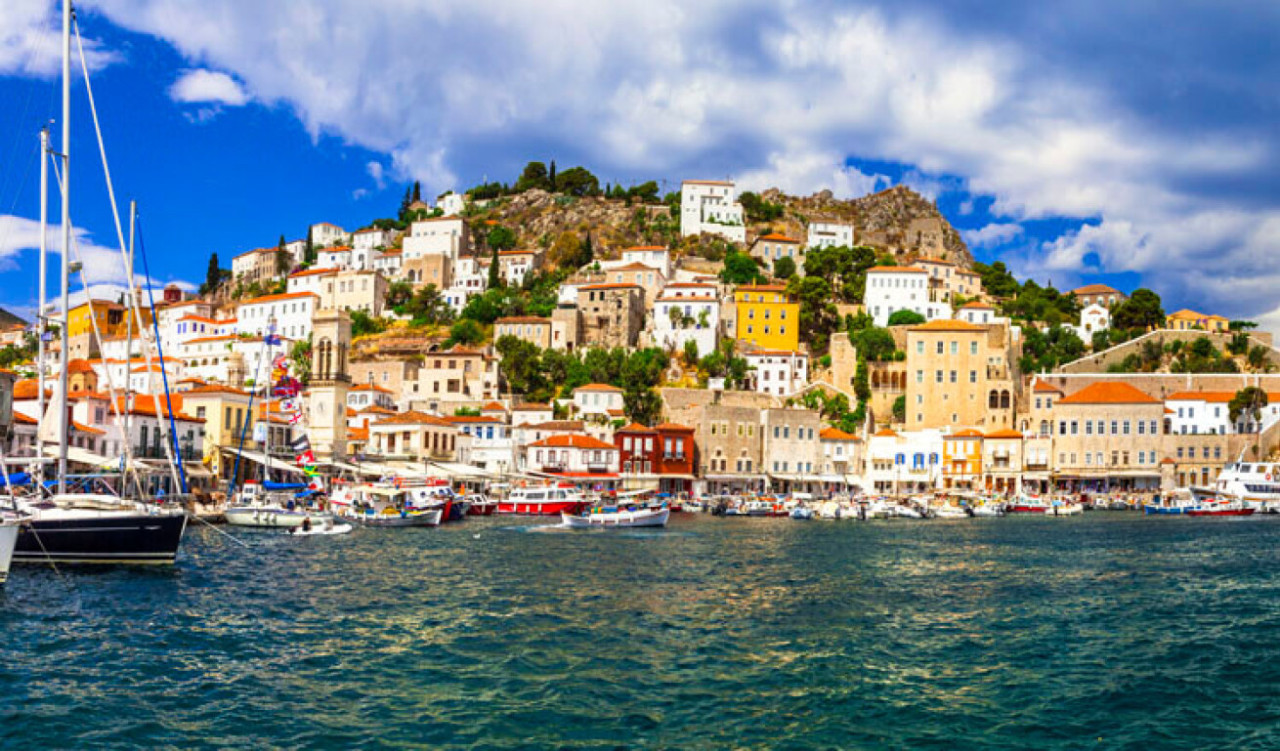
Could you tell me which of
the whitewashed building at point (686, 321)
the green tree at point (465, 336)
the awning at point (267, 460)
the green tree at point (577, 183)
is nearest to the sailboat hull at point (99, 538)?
the awning at point (267, 460)

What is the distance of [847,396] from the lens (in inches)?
3570

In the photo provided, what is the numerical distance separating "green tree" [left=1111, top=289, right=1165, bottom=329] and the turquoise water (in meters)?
73.4

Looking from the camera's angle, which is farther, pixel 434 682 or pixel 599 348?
pixel 599 348

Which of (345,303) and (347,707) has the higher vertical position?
(345,303)

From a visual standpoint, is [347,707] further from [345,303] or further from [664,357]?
[345,303]

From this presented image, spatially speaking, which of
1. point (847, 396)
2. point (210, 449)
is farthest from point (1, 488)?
point (847, 396)

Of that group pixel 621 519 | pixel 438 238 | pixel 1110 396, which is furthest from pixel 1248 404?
pixel 438 238

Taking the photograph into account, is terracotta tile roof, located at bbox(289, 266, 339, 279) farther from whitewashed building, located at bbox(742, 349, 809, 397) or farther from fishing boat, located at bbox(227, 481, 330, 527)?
fishing boat, located at bbox(227, 481, 330, 527)

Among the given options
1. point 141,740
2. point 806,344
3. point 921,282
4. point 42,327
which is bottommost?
point 141,740

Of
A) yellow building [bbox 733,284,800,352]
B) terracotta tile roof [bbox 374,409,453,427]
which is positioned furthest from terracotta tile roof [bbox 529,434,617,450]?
yellow building [bbox 733,284,800,352]

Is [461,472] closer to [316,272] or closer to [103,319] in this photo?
[316,272]

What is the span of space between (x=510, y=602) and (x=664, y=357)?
227 feet

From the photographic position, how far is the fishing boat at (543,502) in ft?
190

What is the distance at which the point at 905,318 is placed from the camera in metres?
96.8
